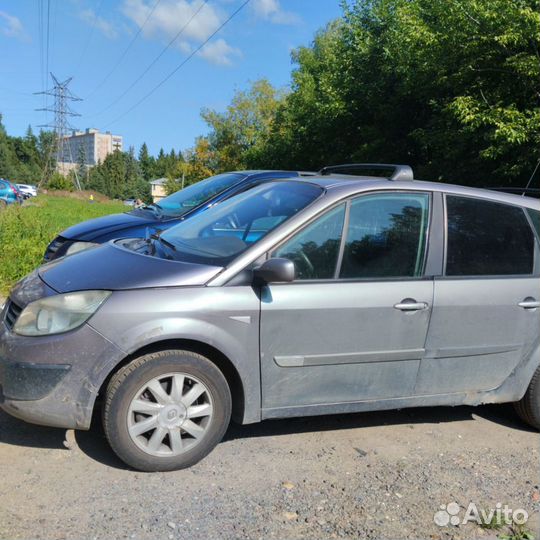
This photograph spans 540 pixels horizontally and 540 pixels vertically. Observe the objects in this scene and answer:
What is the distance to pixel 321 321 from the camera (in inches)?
135

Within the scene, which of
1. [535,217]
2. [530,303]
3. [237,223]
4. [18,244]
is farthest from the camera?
[18,244]

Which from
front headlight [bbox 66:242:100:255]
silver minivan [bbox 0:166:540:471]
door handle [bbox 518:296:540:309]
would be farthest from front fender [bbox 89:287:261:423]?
front headlight [bbox 66:242:100:255]

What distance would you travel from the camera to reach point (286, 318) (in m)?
3.37

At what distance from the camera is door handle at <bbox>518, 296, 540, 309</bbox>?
3.95m

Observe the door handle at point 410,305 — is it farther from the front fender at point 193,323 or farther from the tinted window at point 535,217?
the tinted window at point 535,217

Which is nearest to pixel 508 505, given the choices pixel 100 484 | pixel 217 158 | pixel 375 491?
pixel 375 491

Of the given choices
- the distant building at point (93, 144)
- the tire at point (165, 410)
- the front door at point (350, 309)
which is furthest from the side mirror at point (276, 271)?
the distant building at point (93, 144)

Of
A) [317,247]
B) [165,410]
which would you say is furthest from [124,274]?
[317,247]

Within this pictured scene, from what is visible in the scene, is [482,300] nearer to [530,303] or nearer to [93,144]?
[530,303]

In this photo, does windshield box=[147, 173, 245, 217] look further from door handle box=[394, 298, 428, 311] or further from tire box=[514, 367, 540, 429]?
tire box=[514, 367, 540, 429]

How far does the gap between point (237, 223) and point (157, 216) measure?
9.83 ft

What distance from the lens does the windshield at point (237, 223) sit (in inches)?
141

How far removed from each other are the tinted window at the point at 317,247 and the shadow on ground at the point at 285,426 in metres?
1.17

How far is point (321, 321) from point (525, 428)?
6.54 feet
